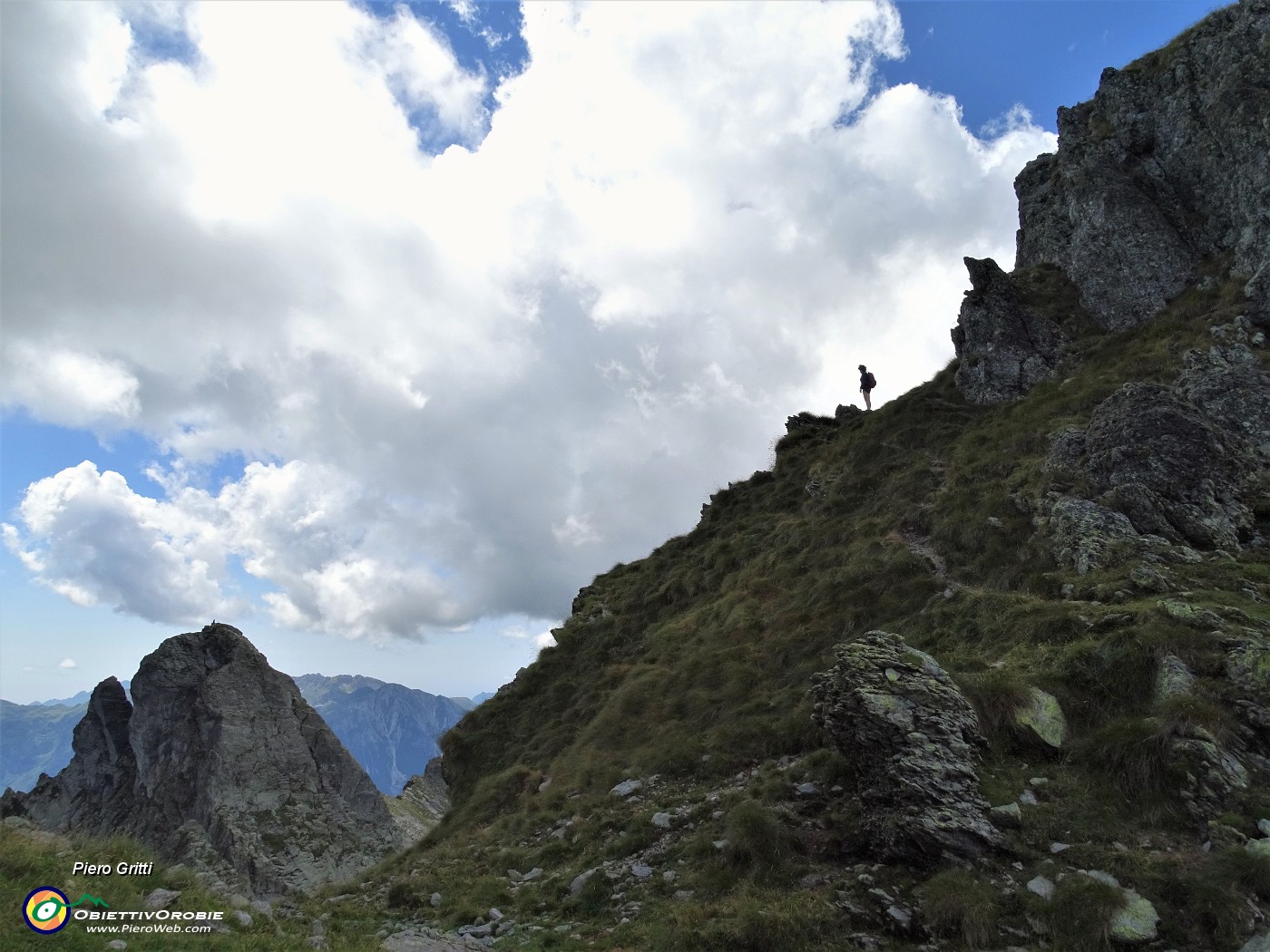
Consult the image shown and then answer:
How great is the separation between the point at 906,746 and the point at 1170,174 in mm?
43407

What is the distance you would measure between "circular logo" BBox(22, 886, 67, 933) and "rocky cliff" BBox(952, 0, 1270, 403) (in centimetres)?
4059

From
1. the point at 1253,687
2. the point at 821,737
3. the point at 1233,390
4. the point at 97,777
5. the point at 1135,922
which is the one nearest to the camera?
the point at 1135,922

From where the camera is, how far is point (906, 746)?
12.7 meters

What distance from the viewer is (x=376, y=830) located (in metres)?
93.9

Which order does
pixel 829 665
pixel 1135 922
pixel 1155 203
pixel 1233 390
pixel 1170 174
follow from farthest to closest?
pixel 1170 174
pixel 1155 203
pixel 1233 390
pixel 829 665
pixel 1135 922

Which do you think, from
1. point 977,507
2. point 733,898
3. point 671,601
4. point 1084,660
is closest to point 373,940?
point 733,898

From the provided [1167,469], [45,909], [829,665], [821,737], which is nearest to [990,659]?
[821,737]

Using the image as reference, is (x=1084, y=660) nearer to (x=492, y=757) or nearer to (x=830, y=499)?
(x=830, y=499)

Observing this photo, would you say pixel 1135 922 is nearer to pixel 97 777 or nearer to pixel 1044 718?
pixel 1044 718

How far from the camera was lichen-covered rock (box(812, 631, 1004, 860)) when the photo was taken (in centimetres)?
1148

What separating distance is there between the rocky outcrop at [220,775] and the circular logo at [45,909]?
80332 millimetres

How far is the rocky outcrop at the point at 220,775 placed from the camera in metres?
78.0

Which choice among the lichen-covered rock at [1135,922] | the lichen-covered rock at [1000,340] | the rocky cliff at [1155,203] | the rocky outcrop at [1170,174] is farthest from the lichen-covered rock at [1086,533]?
the rocky outcrop at [1170,174]

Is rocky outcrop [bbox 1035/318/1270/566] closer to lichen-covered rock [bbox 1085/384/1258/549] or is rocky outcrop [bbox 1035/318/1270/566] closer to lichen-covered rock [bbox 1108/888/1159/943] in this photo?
lichen-covered rock [bbox 1085/384/1258/549]
